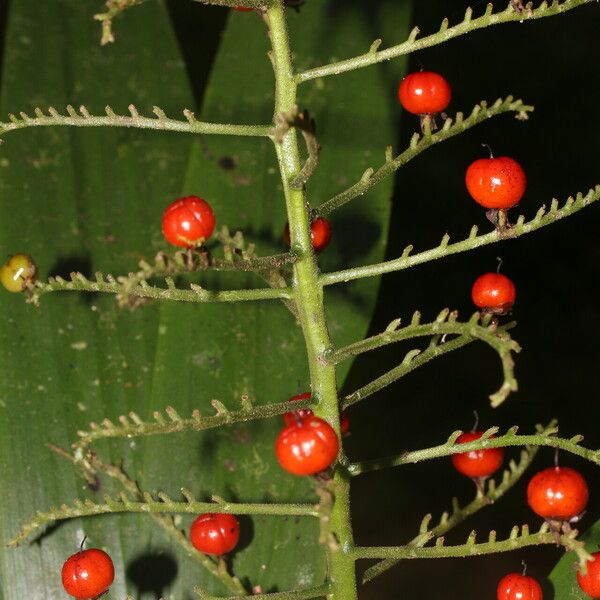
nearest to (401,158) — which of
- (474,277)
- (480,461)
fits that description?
(480,461)

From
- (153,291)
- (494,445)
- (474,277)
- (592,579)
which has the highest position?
(474,277)

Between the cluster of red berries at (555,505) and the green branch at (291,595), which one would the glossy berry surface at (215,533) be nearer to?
the green branch at (291,595)

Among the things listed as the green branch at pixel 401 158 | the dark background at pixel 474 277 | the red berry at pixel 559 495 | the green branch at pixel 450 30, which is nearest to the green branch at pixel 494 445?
the red berry at pixel 559 495

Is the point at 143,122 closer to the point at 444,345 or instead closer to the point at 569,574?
the point at 444,345

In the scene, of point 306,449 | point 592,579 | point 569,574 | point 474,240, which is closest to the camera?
point 306,449

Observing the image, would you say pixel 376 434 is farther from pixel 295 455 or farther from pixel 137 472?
pixel 295 455
